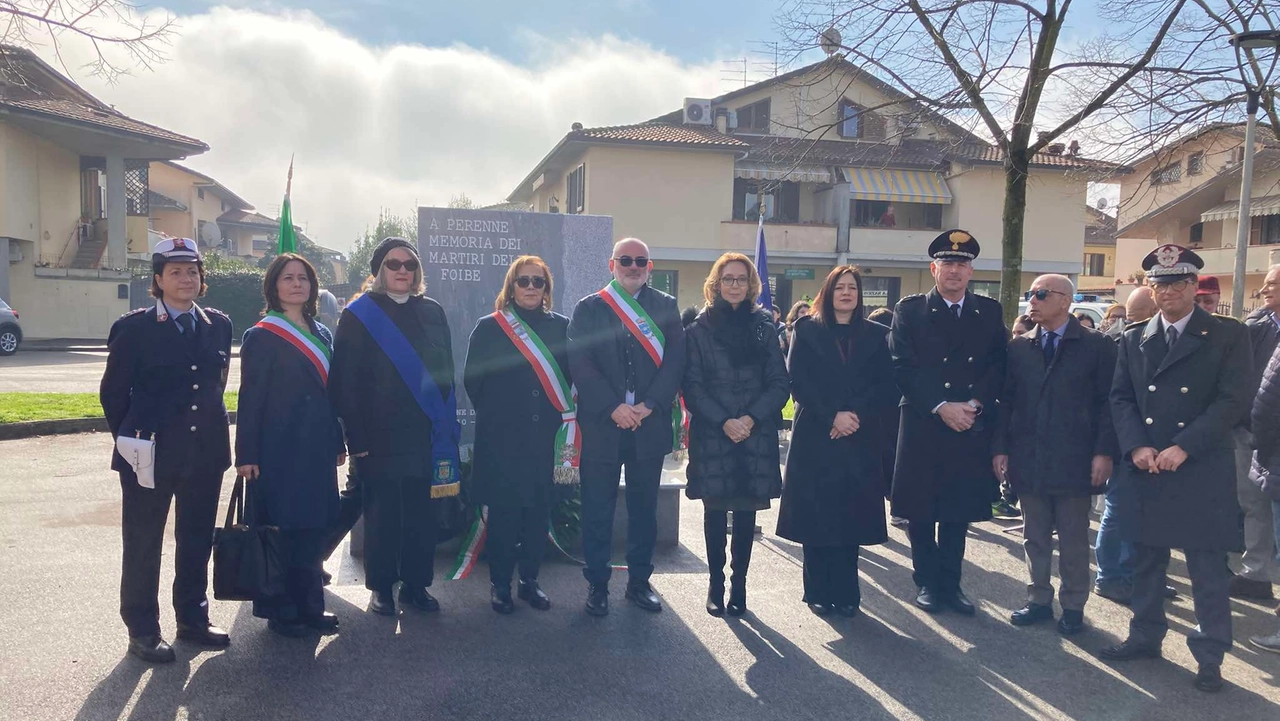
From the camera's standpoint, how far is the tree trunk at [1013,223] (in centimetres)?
927

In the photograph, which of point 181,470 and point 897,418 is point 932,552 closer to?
point 897,418

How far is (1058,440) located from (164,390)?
4745mm

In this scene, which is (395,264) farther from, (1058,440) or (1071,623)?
(1071,623)

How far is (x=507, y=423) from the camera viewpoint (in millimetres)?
5340

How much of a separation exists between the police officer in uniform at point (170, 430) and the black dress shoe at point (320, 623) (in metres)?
0.39

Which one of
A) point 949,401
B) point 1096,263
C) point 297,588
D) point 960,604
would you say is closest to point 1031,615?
point 960,604

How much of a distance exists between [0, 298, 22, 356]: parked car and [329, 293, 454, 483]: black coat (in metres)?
22.8

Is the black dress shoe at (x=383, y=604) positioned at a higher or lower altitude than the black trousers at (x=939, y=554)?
lower

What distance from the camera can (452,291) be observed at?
23.2ft

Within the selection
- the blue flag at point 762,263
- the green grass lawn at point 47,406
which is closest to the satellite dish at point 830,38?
the blue flag at point 762,263

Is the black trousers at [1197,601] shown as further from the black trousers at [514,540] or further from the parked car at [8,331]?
the parked car at [8,331]

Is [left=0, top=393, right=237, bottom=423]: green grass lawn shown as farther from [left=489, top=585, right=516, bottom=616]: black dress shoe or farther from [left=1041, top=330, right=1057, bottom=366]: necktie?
[left=1041, top=330, right=1057, bottom=366]: necktie

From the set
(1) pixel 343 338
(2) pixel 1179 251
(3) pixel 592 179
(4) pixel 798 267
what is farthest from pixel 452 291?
(4) pixel 798 267

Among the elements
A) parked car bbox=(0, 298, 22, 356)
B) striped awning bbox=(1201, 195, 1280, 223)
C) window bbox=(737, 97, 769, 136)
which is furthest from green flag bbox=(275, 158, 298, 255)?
striped awning bbox=(1201, 195, 1280, 223)
